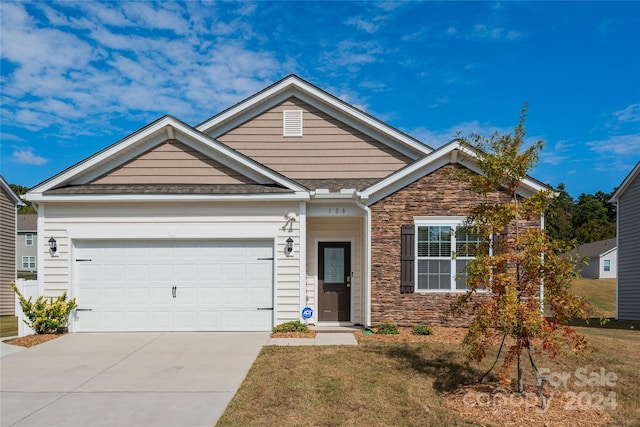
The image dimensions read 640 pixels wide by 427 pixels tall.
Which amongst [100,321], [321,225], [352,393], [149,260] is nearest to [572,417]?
[352,393]

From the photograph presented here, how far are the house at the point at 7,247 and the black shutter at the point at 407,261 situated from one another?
14.5 metres

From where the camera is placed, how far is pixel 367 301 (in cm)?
1002

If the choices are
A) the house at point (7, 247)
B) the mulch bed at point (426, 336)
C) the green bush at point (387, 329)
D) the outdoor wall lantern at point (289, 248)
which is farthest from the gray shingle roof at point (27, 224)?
the mulch bed at point (426, 336)

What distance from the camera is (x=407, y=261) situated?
32.9 feet

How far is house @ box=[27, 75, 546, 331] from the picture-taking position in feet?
32.6

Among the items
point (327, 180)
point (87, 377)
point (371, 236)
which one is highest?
point (327, 180)

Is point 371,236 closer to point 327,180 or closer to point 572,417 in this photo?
point 327,180

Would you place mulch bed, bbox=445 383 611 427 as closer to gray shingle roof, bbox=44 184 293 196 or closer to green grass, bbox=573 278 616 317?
gray shingle roof, bbox=44 184 293 196

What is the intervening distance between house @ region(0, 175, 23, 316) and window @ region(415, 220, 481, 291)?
587 inches

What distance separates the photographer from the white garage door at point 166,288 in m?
9.98

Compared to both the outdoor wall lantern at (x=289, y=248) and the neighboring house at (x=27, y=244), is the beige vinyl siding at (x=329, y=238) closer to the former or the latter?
the outdoor wall lantern at (x=289, y=248)

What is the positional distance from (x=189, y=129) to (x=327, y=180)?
13.0 feet

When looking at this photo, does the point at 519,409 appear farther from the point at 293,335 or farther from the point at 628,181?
the point at 628,181

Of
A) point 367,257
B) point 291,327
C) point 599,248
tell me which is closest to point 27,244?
point 291,327
